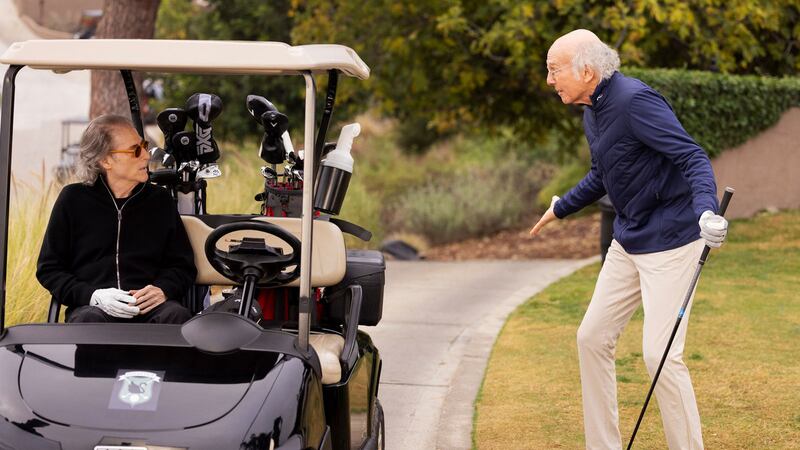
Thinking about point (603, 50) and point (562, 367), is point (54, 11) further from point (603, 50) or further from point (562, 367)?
point (603, 50)

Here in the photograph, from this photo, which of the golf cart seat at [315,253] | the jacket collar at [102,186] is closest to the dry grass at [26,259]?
the golf cart seat at [315,253]

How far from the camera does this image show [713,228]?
4168 millimetres

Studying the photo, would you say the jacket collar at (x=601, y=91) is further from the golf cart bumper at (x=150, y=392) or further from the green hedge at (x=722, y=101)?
the green hedge at (x=722, y=101)

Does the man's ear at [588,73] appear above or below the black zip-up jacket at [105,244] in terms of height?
above

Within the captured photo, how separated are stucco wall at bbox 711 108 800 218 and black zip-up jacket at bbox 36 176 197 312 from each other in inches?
480

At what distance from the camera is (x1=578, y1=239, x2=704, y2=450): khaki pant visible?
463cm

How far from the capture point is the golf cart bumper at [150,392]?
3518 mm

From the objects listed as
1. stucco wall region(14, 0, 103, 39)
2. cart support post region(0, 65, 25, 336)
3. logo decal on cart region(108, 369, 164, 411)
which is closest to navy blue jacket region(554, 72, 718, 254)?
logo decal on cart region(108, 369, 164, 411)

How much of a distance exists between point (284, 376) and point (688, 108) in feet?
37.3

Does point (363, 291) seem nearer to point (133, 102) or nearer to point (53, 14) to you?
point (133, 102)

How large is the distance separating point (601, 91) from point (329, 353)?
1.52 meters

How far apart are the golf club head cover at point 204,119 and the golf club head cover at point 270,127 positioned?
7.3 inches

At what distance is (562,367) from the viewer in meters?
7.33

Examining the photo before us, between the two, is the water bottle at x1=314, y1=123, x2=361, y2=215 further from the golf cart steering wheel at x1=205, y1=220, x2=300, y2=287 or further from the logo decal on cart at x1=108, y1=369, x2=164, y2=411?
the logo decal on cart at x1=108, y1=369, x2=164, y2=411
